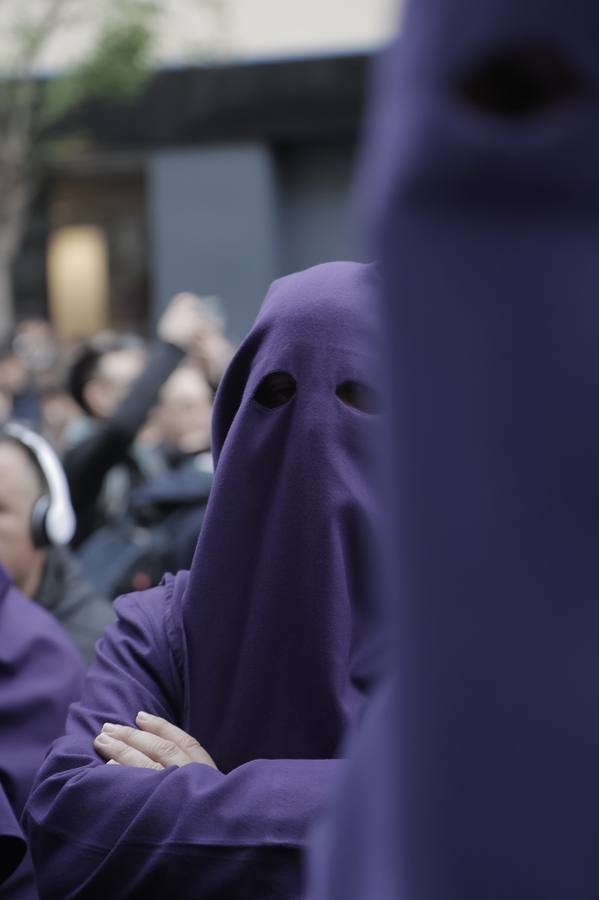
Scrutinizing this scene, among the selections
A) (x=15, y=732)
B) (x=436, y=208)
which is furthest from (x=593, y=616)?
(x=15, y=732)

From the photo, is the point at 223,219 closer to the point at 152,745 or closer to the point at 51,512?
the point at 51,512

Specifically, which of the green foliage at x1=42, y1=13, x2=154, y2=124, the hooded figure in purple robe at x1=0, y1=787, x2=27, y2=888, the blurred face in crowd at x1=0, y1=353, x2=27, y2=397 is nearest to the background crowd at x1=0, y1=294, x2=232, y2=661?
the hooded figure in purple robe at x1=0, y1=787, x2=27, y2=888

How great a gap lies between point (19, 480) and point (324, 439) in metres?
1.87

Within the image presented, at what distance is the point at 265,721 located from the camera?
6.59ft

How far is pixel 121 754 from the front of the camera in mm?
2018

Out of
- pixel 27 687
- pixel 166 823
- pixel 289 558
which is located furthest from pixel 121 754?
pixel 27 687

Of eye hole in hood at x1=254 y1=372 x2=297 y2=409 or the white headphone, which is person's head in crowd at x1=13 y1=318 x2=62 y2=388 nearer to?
the white headphone

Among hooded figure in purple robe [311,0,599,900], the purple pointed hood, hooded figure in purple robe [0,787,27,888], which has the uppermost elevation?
hooded figure in purple robe [311,0,599,900]

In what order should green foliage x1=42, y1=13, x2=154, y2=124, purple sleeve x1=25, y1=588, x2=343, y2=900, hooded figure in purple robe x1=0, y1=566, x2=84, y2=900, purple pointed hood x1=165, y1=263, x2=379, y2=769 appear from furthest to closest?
green foliage x1=42, y1=13, x2=154, y2=124 → hooded figure in purple robe x1=0, y1=566, x2=84, y2=900 → purple pointed hood x1=165, y1=263, x2=379, y2=769 → purple sleeve x1=25, y1=588, x2=343, y2=900

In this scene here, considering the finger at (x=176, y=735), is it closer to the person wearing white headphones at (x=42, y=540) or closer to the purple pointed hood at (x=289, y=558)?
the purple pointed hood at (x=289, y=558)

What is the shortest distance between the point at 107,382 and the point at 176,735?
4.40m

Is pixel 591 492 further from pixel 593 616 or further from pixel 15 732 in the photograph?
pixel 15 732

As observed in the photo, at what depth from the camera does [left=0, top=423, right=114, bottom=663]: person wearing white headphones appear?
11.7ft

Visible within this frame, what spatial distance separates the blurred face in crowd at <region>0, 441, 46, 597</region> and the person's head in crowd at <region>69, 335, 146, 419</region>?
244 cm
